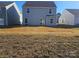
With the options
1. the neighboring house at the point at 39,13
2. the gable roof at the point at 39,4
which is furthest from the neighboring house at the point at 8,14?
the gable roof at the point at 39,4

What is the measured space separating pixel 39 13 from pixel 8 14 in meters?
3.93

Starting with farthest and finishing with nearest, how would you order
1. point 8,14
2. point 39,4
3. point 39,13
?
point 39,4 → point 39,13 → point 8,14

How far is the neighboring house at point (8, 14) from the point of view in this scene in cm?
2350

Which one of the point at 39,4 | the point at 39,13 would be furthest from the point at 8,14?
the point at 39,4

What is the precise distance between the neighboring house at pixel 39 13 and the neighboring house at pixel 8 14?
6.13 feet

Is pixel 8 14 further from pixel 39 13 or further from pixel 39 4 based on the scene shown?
pixel 39 4

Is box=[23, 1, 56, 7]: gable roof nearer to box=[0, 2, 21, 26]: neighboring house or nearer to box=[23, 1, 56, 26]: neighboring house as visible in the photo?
box=[23, 1, 56, 26]: neighboring house

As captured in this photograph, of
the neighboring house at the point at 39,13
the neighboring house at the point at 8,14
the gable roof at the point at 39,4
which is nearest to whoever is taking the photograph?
the neighboring house at the point at 8,14

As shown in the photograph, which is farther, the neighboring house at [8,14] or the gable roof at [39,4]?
the gable roof at [39,4]

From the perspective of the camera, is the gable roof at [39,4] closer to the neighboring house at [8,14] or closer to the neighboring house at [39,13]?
the neighboring house at [39,13]

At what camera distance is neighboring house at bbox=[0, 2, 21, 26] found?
23.5 meters

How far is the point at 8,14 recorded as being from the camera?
2464 centimetres

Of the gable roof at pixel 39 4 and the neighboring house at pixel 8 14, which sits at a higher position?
the gable roof at pixel 39 4

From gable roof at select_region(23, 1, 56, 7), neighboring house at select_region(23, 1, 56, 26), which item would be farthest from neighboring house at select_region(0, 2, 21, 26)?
gable roof at select_region(23, 1, 56, 7)
